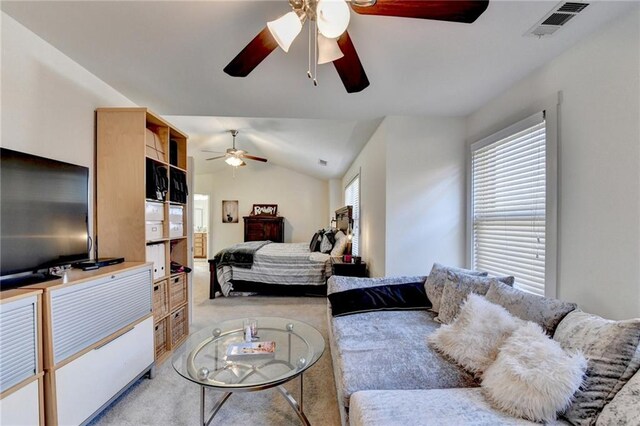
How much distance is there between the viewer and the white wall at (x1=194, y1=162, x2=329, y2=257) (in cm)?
782

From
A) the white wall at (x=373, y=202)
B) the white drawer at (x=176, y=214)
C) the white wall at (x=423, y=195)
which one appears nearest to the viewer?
the white drawer at (x=176, y=214)

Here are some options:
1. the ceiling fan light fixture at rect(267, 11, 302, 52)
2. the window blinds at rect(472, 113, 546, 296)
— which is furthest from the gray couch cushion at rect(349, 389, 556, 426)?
the ceiling fan light fixture at rect(267, 11, 302, 52)

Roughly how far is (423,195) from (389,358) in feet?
6.09

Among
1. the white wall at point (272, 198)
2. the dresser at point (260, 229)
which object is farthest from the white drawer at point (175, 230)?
the white wall at point (272, 198)

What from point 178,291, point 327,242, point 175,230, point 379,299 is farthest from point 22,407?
point 327,242

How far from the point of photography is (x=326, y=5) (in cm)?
105

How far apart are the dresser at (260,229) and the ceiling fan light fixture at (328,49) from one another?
241 inches

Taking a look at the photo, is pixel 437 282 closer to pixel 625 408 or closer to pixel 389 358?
pixel 389 358

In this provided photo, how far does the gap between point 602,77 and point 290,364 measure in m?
2.39

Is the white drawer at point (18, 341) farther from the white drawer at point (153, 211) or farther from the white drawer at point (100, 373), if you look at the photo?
the white drawer at point (153, 211)

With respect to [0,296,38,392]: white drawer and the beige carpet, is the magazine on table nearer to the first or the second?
the beige carpet

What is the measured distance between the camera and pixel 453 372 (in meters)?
1.43

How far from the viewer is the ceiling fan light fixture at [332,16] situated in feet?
3.45

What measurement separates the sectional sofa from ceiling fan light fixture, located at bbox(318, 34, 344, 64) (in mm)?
1628
